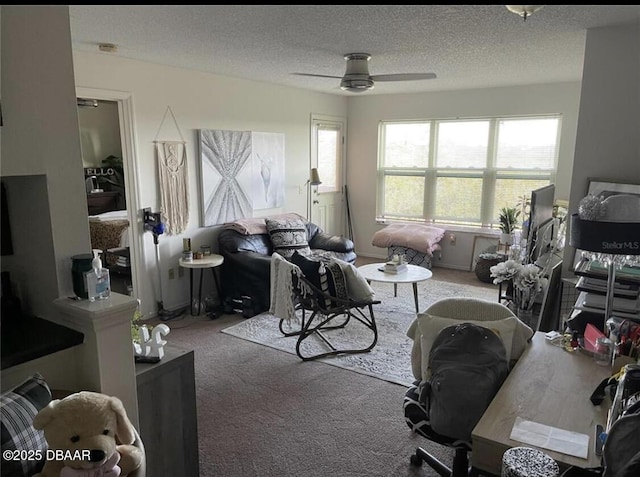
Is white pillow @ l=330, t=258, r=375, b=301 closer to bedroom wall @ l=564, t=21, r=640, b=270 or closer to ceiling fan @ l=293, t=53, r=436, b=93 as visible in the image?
ceiling fan @ l=293, t=53, r=436, b=93

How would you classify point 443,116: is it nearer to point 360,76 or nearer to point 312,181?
point 312,181

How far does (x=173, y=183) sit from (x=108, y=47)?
54.4 inches

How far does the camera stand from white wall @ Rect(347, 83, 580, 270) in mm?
5473

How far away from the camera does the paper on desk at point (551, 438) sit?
4.77ft

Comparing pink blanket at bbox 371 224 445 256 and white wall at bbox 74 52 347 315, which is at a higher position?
white wall at bbox 74 52 347 315

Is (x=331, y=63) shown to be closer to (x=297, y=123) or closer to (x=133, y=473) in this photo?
(x=297, y=123)

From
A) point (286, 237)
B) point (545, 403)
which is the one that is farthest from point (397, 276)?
point (545, 403)

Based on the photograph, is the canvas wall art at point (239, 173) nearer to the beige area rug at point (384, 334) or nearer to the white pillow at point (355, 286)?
the beige area rug at point (384, 334)

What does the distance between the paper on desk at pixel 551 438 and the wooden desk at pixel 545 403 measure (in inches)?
0.7

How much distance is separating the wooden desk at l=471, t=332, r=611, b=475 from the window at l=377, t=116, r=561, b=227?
4.17 metres

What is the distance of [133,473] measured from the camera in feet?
4.61

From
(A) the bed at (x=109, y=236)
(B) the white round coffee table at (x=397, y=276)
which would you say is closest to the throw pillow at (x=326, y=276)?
(B) the white round coffee table at (x=397, y=276)

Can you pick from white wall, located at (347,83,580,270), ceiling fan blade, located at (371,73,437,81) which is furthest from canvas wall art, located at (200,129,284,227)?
ceiling fan blade, located at (371,73,437,81)

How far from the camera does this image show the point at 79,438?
1.29m
